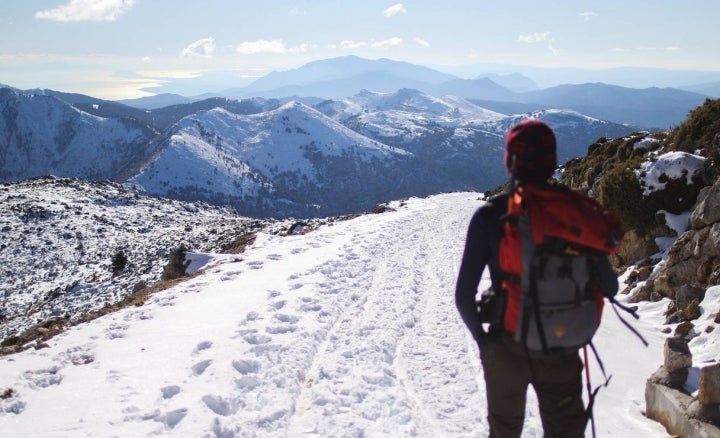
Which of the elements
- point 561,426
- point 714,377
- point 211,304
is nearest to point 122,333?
point 211,304

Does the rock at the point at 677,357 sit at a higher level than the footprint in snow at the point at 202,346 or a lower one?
higher

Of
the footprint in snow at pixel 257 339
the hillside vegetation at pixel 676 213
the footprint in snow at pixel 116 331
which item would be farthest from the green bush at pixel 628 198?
the footprint in snow at pixel 116 331

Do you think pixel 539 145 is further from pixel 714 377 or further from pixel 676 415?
pixel 676 415

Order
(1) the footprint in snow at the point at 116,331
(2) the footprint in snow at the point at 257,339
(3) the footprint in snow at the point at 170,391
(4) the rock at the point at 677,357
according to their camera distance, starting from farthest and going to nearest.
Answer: (1) the footprint in snow at the point at 116,331 → (2) the footprint in snow at the point at 257,339 → (3) the footprint in snow at the point at 170,391 → (4) the rock at the point at 677,357

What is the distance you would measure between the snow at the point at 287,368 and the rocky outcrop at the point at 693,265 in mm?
407

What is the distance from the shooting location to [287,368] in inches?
336

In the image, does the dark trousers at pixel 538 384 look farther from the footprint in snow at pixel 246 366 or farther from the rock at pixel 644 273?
the rock at pixel 644 273

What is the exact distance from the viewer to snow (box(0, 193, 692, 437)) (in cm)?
673

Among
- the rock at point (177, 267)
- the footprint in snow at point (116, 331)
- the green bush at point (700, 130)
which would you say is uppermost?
the green bush at point (700, 130)

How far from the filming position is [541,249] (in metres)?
3.45

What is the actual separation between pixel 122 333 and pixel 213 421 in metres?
5.31

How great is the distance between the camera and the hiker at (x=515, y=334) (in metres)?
3.68

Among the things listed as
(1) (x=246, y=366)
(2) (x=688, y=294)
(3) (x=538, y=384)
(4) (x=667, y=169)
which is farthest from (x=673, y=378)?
(4) (x=667, y=169)

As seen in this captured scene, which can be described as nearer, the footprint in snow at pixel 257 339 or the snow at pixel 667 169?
the footprint in snow at pixel 257 339
